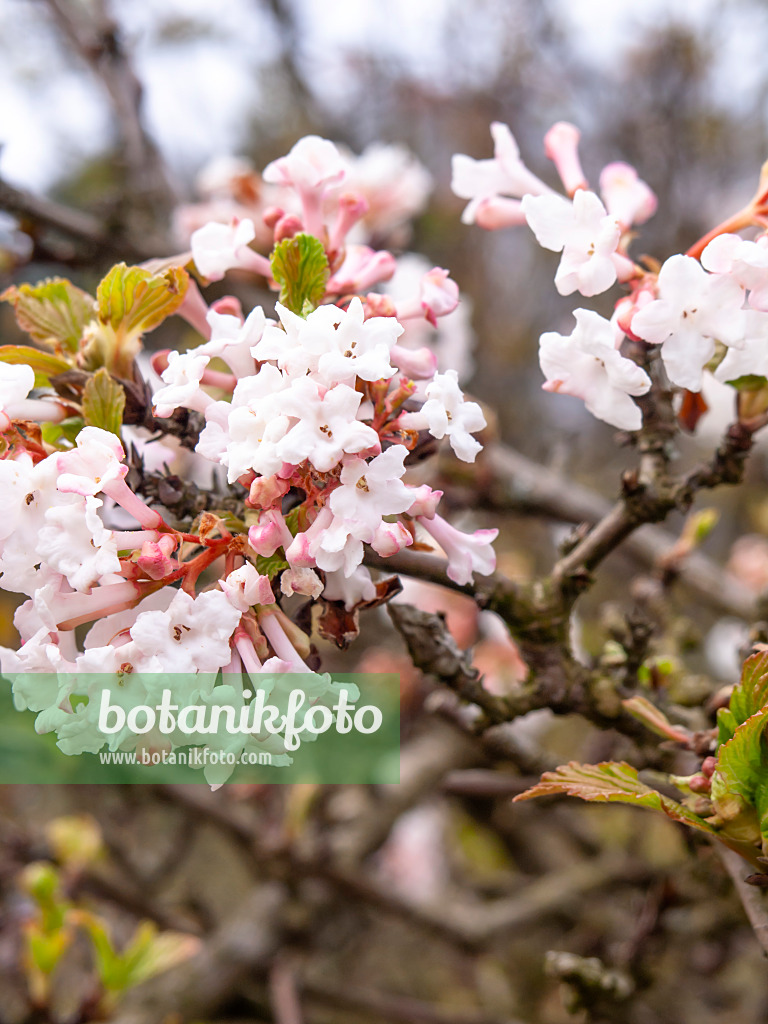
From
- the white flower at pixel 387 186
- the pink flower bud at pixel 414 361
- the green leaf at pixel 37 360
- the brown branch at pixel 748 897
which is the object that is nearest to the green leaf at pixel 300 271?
the pink flower bud at pixel 414 361

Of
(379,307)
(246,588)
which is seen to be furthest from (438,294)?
(246,588)

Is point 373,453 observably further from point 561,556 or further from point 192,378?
point 561,556

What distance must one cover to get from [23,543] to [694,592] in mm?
2149

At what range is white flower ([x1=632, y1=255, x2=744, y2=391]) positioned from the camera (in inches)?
31.9

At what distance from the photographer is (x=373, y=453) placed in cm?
75

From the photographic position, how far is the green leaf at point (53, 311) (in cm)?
103

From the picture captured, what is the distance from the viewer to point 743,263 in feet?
2.62

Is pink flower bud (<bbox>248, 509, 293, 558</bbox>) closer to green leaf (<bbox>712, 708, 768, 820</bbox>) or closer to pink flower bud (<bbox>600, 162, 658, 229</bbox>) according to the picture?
green leaf (<bbox>712, 708, 768, 820</bbox>)

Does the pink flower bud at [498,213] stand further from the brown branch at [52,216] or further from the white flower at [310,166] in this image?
the brown branch at [52,216]

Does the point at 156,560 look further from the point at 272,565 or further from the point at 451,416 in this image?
the point at 451,416

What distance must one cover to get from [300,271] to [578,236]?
1.05 ft

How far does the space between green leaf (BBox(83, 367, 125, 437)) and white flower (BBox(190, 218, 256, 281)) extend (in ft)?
0.68

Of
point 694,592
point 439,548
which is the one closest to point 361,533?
point 439,548

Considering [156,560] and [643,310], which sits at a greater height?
[643,310]
